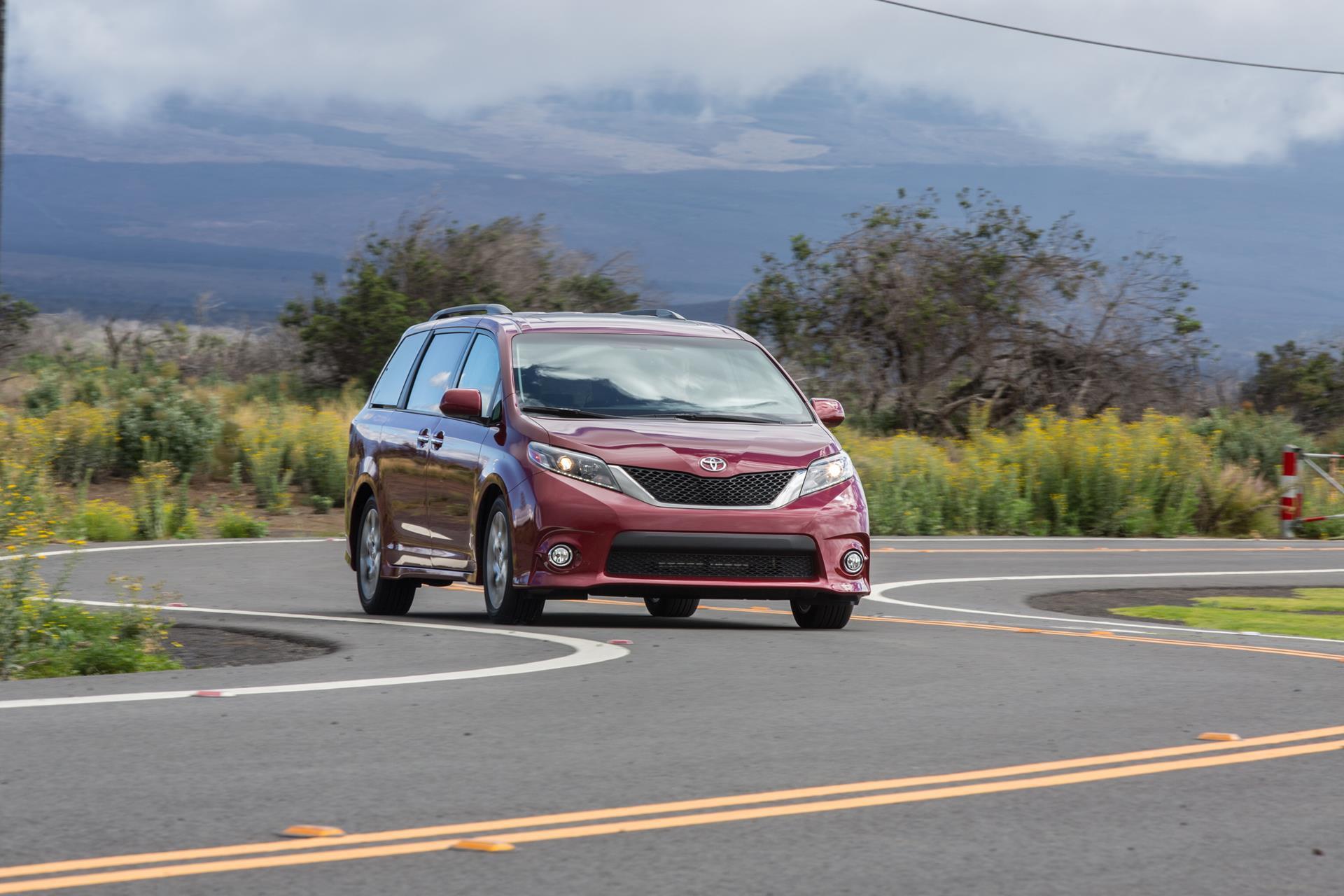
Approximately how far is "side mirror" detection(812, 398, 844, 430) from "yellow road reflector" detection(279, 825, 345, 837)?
6912mm

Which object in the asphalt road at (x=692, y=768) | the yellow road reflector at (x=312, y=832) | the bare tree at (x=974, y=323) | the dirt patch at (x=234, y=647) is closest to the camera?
the asphalt road at (x=692, y=768)

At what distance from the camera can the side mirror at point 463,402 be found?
473 inches

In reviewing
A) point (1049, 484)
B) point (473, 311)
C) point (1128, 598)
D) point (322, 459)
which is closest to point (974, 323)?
point (1049, 484)

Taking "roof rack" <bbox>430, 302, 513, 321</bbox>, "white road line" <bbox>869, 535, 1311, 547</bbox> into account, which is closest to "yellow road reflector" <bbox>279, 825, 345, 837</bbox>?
"roof rack" <bbox>430, 302, 513, 321</bbox>

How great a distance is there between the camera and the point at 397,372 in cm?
1465

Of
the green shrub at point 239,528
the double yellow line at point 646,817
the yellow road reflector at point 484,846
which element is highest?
the yellow road reflector at point 484,846

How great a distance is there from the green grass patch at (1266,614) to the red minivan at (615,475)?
3999mm

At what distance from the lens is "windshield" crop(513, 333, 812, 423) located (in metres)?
12.1

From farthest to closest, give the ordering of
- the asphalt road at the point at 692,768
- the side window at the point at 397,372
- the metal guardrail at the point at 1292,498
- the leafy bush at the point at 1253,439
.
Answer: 1. the leafy bush at the point at 1253,439
2. the metal guardrail at the point at 1292,498
3. the side window at the point at 397,372
4. the asphalt road at the point at 692,768

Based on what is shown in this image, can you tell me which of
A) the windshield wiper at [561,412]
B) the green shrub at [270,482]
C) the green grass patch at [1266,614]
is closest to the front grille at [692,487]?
the windshield wiper at [561,412]

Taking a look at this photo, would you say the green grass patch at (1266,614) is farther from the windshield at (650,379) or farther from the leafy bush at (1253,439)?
the leafy bush at (1253,439)

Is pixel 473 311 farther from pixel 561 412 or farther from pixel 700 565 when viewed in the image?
pixel 700 565

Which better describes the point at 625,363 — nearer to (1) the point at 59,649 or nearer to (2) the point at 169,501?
(1) the point at 59,649

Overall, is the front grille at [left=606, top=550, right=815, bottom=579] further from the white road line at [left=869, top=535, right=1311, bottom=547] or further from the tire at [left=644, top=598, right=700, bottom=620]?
the white road line at [left=869, top=535, right=1311, bottom=547]
